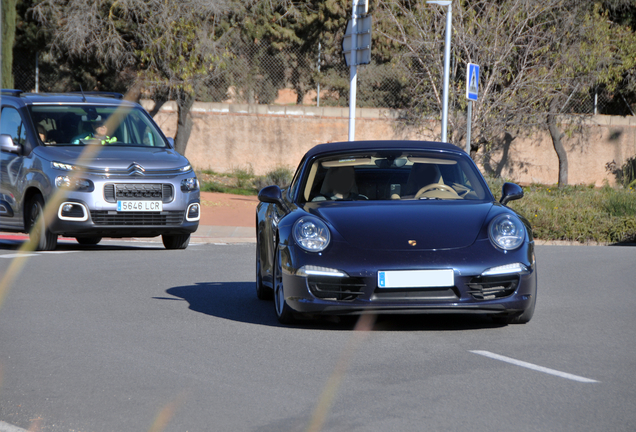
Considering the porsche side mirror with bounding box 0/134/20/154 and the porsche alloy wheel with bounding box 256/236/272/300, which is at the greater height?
the porsche side mirror with bounding box 0/134/20/154

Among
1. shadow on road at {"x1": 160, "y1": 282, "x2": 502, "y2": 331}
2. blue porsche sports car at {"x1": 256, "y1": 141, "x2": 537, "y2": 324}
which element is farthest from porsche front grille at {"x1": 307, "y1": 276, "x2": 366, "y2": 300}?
shadow on road at {"x1": 160, "y1": 282, "x2": 502, "y2": 331}

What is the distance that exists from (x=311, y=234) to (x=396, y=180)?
147 centimetres

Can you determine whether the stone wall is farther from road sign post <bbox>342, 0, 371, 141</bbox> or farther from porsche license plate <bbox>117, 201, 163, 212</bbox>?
porsche license plate <bbox>117, 201, 163, 212</bbox>

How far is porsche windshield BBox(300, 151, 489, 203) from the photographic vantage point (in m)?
7.56

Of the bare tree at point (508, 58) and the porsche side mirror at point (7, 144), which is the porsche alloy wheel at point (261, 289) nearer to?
the porsche side mirror at point (7, 144)

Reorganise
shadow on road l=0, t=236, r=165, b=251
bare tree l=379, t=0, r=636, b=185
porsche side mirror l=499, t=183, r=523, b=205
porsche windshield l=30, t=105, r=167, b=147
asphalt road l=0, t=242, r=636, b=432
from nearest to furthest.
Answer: asphalt road l=0, t=242, r=636, b=432 → porsche side mirror l=499, t=183, r=523, b=205 → porsche windshield l=30, t=105, r=167, b=147 → shadow on road l=0, t=236, r=165, b=251 → bare tree l=379, t=0, r=636, b=185

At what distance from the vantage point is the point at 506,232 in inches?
266

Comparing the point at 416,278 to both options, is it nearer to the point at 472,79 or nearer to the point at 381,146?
the point at 381,146

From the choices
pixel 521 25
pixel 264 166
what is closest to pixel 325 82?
pixel 264 166

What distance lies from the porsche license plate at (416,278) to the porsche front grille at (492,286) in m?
0.17

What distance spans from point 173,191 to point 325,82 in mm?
15136

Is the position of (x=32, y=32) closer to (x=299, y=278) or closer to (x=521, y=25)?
(x=521, y=25)

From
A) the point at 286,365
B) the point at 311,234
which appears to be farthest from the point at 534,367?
the point at 311,234

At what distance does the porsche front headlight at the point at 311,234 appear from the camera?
664cm
